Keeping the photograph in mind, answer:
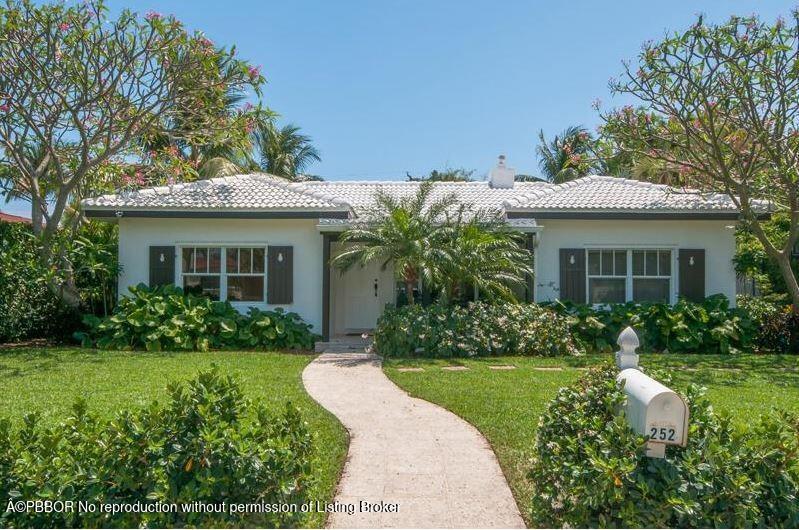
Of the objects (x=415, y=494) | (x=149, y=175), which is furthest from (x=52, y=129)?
(x=415, y=494)

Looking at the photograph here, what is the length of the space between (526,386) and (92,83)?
→ 37.4ft

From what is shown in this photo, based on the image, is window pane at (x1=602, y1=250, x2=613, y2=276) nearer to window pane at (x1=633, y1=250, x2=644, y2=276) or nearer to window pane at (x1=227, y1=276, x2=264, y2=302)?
window pane at (x1=633, y1=250, x2=644, y2=276)

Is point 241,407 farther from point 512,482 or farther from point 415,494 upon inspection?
point 512,482

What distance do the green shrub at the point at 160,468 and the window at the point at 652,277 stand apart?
12.6 meters

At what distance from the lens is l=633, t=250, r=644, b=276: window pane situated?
15031mm

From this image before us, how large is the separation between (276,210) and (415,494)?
34.3 ft

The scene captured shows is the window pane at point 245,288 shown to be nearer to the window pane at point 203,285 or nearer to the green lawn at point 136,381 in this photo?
the window pane at point 203,285

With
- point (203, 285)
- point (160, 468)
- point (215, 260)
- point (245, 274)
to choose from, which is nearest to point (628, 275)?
point (245, 274)

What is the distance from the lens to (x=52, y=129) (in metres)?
14.1

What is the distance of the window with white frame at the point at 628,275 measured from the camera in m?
15.0

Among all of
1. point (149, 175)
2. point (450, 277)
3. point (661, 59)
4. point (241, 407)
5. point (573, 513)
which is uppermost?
point (661, 59)

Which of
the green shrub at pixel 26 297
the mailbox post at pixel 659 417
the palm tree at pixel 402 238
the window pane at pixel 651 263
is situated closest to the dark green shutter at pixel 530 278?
the palm tree at pixel 402 238

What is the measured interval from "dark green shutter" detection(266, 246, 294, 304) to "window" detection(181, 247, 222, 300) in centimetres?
130

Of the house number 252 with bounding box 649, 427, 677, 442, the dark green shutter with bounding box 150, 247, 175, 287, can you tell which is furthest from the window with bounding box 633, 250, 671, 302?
the house number 252 with bounding box 649, 427, 677, 442
